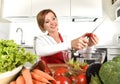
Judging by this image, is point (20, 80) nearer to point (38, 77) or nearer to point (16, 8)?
point (38, 77)

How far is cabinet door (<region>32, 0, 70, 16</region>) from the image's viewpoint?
3.06 metres

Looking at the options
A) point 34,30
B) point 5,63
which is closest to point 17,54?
point 5,63

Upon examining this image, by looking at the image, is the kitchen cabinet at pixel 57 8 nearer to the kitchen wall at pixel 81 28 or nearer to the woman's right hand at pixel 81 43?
the kitchen wall at pixel 81 28

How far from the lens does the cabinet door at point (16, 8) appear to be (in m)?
3.07

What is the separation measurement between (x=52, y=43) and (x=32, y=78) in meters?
1.03

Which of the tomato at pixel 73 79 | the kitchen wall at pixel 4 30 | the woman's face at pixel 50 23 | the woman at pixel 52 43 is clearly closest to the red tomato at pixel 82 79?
the tomato at pixel 73 79

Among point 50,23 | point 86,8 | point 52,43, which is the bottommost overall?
point 52,43

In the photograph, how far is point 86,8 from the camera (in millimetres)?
3072

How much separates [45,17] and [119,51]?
Answer: 155 cm

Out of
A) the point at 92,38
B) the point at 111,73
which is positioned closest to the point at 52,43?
the point at 92,38

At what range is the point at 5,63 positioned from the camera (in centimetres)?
62

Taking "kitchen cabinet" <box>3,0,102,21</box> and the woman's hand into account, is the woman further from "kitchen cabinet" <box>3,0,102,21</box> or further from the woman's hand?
"kitchen cabinet" <box>3,0,102,21</box>

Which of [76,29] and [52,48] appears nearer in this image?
[52,48]

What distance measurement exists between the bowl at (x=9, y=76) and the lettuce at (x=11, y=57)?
1 centimetres
